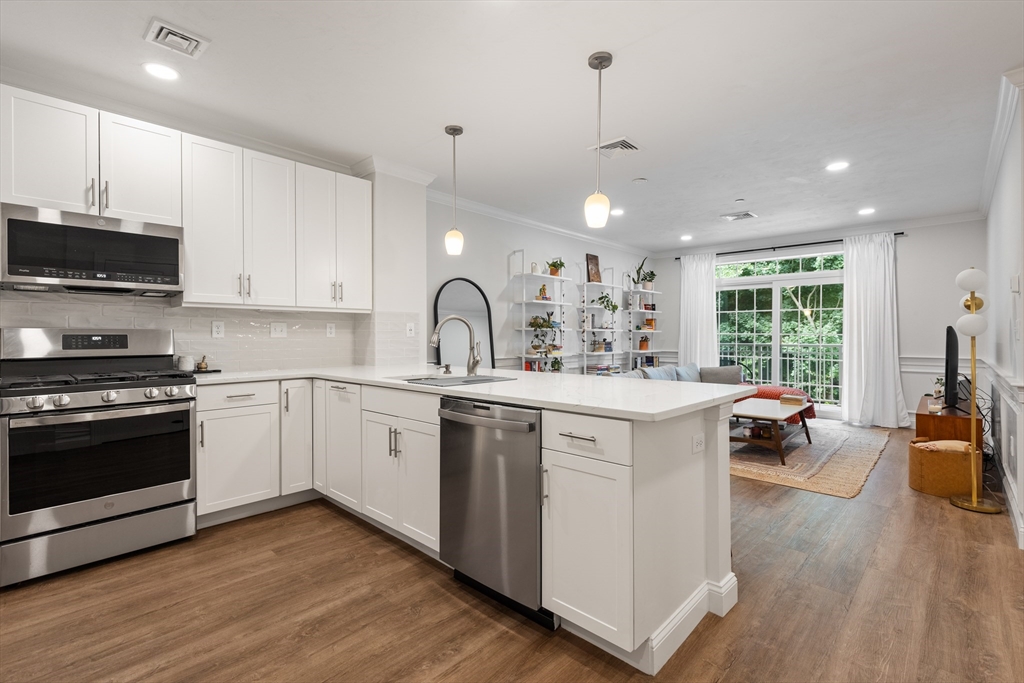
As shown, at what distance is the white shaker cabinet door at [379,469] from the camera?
2.62 meters

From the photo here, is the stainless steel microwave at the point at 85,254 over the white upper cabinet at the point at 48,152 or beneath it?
beneath

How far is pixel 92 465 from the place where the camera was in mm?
2439

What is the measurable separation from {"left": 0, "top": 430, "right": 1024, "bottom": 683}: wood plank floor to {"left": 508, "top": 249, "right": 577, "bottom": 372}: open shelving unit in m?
3.12

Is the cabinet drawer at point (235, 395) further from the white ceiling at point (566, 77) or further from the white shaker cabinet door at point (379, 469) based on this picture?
the white ceiling at point (566, 77)

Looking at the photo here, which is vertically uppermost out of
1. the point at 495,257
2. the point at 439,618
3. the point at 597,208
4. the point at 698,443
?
the point at 495,257

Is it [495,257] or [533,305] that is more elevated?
[495,257]

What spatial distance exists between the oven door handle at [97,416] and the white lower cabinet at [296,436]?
576 mm

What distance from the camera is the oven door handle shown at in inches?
89.2

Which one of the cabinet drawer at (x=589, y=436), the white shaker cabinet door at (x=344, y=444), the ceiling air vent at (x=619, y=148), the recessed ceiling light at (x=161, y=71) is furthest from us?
the ceiling air vent at (x=619, y=148)

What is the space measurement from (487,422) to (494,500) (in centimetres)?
32

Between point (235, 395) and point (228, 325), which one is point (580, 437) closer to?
point (235, 395)

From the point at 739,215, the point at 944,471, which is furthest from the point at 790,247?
the point at 944,471

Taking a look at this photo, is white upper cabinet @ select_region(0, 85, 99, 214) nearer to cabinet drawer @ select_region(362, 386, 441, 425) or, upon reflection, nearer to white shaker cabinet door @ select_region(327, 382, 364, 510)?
white shaker cabinet door @ select_region(327, 382, 364, 510)

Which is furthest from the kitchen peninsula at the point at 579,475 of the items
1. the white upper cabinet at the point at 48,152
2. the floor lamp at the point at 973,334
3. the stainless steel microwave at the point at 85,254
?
the floor lamp at the point at 973,334
